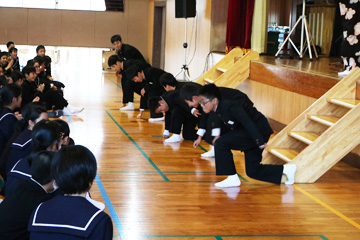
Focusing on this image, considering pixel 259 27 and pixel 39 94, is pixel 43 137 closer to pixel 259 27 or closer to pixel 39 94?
pixel 39 94

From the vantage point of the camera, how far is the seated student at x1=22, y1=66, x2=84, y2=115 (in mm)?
7567

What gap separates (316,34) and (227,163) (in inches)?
311

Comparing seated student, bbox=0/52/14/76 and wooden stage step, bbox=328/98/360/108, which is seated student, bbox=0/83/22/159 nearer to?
wooden stage step, bbox=328/98/360/108

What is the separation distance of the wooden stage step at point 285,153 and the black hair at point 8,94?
266 centimetres

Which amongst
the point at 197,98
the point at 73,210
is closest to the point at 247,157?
the point at 197,98

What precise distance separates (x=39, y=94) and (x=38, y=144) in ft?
16.6

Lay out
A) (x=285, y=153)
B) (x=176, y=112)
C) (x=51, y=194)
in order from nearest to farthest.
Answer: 1. (x=51, y=194)
2. (x=285, y=153)
3. (x=176, y=112)

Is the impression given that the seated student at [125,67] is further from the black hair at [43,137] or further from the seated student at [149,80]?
the black hair at [43,137]

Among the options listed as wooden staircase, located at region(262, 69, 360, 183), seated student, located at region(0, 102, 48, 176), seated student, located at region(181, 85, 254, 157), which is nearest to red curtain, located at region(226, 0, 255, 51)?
seated student, located at region(181, 85, 254, 157)

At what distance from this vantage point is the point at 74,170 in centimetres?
204

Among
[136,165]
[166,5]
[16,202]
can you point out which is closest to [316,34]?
[166,5]

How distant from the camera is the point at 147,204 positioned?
176 inches

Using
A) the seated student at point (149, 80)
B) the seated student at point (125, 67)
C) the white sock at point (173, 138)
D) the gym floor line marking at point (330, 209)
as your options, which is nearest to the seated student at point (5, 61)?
the seated student at point (125, 67)

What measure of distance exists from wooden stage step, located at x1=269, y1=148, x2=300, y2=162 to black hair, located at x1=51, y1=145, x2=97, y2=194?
11.7 feet
